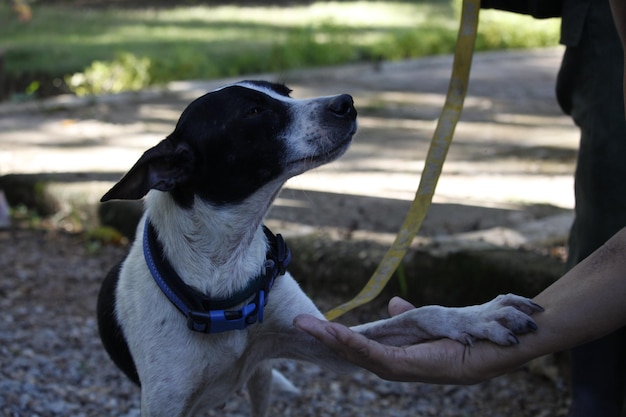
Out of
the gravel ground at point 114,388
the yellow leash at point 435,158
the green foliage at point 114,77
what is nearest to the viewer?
the yellow leash at point 435,158

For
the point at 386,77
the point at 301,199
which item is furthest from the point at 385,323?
the point at 386,77

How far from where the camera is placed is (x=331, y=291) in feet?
14.7

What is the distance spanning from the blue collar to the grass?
665 centimetres

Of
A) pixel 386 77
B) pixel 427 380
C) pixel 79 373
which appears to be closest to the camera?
pixel 427 380

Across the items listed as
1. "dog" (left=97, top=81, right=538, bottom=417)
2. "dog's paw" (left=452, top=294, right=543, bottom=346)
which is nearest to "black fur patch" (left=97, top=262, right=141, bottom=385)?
"dog" (left=97, top=81, right=538, bottom=417)

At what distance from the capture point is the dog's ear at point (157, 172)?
2.55m

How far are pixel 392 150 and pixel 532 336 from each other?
436 cm

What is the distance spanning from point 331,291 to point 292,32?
25.0 feet

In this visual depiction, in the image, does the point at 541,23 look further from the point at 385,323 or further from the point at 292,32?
the point at 385,323

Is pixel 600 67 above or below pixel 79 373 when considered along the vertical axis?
above

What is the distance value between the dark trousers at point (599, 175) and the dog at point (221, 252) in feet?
2.49

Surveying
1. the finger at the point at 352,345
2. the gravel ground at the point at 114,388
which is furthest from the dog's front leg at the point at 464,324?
the gravel ground at the point at 114,388

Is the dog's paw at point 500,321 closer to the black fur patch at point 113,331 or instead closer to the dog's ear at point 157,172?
the dog's ear at point 157,172

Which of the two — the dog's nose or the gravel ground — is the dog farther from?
the gravel ground
